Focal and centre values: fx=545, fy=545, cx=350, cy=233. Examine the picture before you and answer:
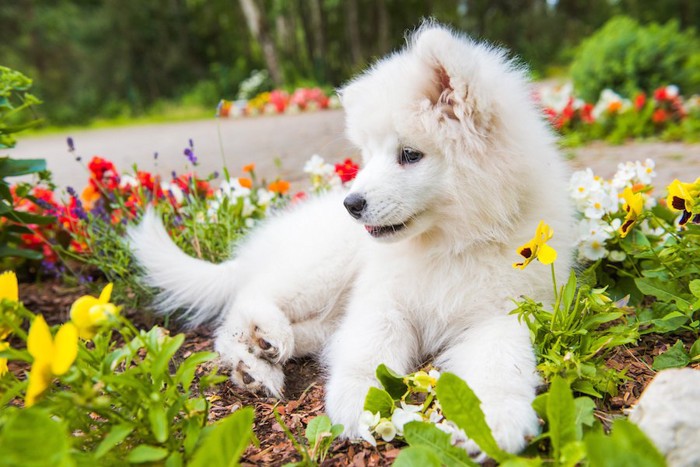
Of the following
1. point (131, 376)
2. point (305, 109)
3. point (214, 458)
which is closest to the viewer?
point (214, 458)

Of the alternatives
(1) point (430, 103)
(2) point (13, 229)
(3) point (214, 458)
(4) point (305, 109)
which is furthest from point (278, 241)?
(4) point (305, 109)

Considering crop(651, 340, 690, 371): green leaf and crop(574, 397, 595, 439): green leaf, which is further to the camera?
crop(651, 340, 690, 371): green leaf

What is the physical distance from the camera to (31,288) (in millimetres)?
3631

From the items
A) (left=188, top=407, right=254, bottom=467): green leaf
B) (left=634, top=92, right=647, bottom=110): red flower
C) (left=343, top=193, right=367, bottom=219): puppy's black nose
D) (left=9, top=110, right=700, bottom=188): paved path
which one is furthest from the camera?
(left=634, top=92, right=647, bottom=110): red flower

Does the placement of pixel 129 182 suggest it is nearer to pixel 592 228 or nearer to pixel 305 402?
pixel 305 402

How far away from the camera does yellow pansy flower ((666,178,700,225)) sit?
2.14 metres

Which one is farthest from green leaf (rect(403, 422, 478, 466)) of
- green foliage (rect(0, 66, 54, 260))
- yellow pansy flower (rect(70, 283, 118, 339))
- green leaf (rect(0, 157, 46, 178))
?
green leaf (rect(0, 157, 46, 178))

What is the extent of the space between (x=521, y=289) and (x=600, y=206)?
785 millimetres

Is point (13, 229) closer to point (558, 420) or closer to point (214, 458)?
point (214, 458)

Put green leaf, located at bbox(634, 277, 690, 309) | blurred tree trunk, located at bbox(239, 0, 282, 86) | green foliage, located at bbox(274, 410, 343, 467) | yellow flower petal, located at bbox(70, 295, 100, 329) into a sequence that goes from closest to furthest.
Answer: yellow flower petal, located at bbox(70, 295, 100, 329) < green foliage, located at bbox(274, 410, 343, 467) < green leaf, located at bbox(634, 277, 690, 309) < blurred tree trunk, located at bbox(239, 0, 282, 86)

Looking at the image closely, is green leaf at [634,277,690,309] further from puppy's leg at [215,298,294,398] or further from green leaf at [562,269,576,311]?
puppy's leg at [215,298,294,398]

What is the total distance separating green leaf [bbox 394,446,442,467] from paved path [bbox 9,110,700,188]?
8.18ft

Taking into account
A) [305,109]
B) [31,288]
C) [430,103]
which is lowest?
[305,109]

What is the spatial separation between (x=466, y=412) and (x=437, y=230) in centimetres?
98
